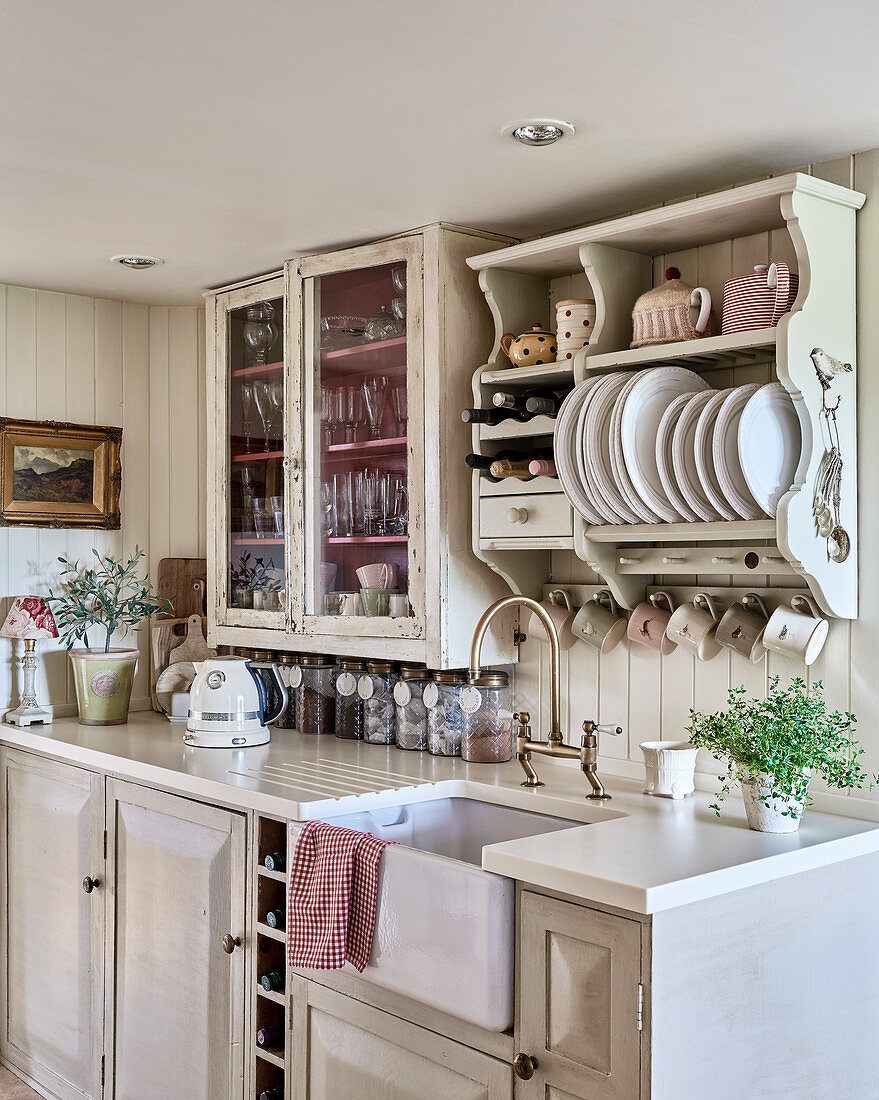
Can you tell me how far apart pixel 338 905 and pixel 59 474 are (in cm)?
185

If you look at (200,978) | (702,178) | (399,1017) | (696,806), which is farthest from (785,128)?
(200,978)

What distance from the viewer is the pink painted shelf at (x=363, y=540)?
2.65 meters

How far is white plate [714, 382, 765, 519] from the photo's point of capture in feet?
6.53

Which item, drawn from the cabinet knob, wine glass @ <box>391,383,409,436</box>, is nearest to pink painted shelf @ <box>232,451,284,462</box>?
wine glass @ <box>391,383,409,436</box>

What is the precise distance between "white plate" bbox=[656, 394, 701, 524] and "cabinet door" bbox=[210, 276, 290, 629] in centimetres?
114

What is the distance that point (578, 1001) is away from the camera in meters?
1.63

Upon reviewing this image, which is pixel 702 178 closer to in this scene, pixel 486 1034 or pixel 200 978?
pixel 486 1034

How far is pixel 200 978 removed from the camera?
2387 millimetres

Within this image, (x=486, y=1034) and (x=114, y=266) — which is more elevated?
(x=114, y=266)

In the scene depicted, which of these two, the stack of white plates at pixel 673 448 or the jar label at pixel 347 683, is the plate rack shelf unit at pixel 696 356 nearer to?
the stack of white plates at pixel 673 448

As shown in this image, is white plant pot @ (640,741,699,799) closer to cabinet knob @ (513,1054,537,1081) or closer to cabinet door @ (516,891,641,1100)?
cabinet door @ (516,891,641,1100)

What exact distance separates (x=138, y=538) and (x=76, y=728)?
26.3 inches

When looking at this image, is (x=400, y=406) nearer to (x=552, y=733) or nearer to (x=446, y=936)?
(x=552, y=733)

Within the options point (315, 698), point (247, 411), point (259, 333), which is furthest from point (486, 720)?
point (259, 333)
